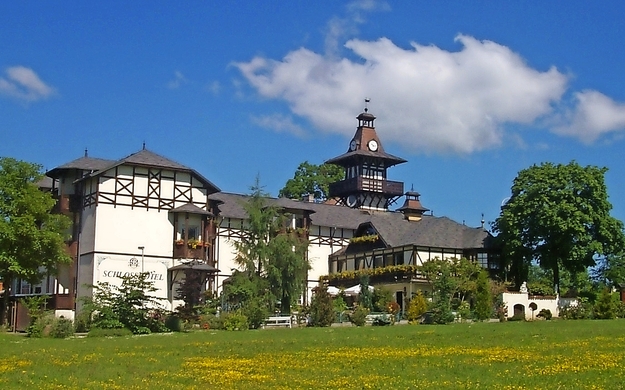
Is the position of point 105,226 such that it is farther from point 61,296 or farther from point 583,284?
point 583,284

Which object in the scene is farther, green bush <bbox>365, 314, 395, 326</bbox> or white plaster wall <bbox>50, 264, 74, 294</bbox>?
white plaster wall <bbox>50, 264, 74, 294</bbox>

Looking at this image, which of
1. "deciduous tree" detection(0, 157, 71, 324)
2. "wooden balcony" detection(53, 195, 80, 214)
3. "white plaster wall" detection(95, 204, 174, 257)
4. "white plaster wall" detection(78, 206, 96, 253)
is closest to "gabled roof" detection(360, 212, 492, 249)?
"white plaster wall" detection(95, 204, 174, 257)

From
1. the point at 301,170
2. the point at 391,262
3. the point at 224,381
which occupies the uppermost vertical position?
the point at 301,170

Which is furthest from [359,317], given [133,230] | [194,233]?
[133,230]

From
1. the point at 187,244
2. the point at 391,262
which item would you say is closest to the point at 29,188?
the point at 187,244

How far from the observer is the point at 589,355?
2242cm

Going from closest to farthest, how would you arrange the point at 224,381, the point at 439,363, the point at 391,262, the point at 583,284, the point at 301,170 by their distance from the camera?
1. the point at 224,381
2. the point at 439,363
3. the point at 391,262
4. the point at 583,284
5. the point at 301,170

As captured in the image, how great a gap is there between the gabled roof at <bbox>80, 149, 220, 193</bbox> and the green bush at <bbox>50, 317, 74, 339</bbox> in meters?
17.1

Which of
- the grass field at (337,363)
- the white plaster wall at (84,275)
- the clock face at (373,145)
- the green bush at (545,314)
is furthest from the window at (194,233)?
the clock face at (373,145)

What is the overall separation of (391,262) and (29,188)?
89.5 feet

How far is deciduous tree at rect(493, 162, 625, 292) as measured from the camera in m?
58.5

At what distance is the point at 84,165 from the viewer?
5875 cm

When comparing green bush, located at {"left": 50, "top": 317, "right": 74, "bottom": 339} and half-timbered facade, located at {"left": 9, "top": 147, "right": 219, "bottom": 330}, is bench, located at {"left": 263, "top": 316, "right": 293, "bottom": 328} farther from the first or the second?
green bush, located at {"left": 50, "top": 317, "right": 74, "bottom": 339}

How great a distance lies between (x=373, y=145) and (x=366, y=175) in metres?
3.90
